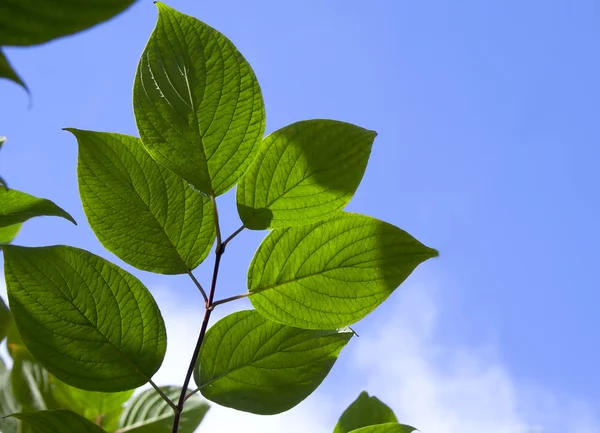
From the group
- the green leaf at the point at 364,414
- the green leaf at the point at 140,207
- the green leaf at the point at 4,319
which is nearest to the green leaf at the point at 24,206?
the green leaf at the point at 140,207

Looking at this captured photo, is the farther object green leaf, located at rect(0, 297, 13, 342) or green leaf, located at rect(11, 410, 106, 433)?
green leaf, located at rect(0, 297, 13, 342)

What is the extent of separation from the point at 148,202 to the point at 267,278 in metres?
0.13

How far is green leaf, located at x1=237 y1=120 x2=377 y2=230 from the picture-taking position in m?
0.59

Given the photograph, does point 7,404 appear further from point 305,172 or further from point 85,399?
point 305,172

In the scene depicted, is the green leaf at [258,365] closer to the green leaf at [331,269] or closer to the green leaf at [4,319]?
the green leaf at [331,269]

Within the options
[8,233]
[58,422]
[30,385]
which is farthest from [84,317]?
[8,233]

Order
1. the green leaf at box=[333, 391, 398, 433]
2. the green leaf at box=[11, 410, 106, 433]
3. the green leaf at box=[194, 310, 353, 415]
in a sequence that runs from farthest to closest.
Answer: the green leaf at box=[333, 391, 398, 433], the green leaf at box=[194, 310, 353, 415], the green leaf at box=[11, 410, 106, 433]

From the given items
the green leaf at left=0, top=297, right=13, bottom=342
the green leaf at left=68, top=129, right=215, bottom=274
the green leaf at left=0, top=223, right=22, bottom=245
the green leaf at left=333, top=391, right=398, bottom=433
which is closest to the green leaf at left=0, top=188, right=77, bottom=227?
the green leaf at left=68, top=129, right=215, bottom=274

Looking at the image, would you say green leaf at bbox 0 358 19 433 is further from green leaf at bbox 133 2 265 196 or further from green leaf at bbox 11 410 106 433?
green leaf at bbox 133 2 265 196

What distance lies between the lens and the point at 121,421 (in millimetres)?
686

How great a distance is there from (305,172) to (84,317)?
0.23 metres

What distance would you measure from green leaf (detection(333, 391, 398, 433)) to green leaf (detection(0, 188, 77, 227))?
1.25 feet

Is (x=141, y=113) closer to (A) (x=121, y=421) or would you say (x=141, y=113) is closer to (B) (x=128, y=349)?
(B) (x=128, y=349)

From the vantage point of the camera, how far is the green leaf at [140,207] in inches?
22.4
